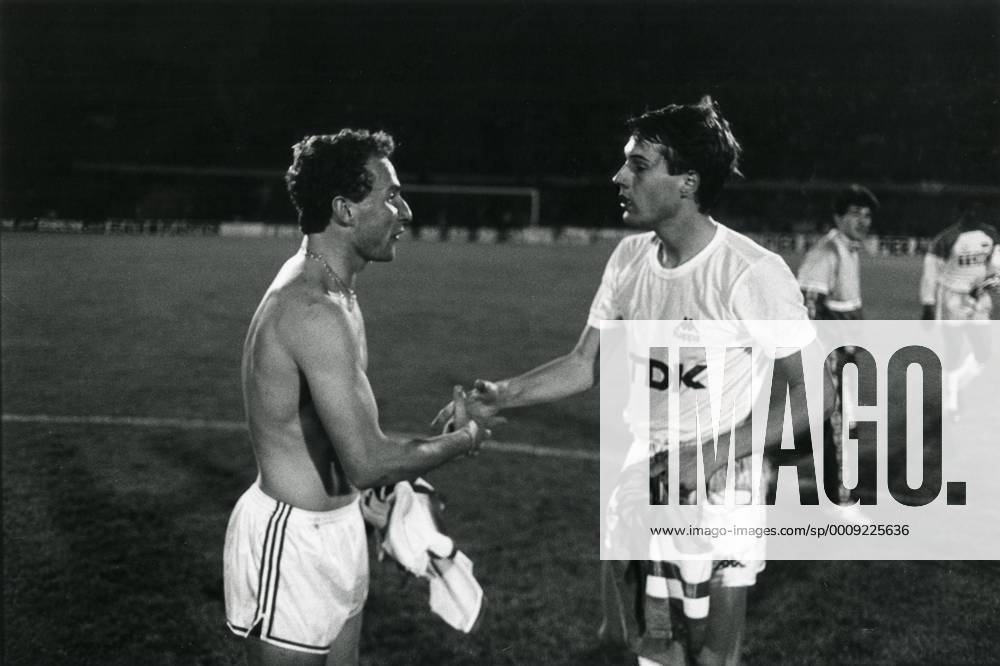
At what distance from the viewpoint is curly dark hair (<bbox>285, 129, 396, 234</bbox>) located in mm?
2873

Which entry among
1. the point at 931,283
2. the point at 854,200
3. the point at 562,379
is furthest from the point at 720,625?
the point at 931,283

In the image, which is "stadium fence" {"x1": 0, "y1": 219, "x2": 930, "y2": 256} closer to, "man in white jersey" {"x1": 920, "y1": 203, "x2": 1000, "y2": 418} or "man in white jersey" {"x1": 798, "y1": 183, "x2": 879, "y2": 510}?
"man in white jersey" {"x1": 920, "y1": 203, "x2": 1000, "y2": 418}

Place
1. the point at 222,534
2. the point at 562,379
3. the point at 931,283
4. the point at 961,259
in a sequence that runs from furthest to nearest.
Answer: the point at 931,283 → the point at 961,259 → the point at 222,534 → the point at 562,379

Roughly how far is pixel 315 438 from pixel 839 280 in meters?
4.55

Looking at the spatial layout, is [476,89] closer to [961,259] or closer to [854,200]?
[961,259]

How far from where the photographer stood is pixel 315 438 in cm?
276

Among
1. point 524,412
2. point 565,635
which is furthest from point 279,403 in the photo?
point 524,412

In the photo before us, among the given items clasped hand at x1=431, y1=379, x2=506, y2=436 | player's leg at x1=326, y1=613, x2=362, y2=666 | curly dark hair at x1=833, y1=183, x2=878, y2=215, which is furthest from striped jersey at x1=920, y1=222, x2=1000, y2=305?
player's leg at x1=326, y1=613, x2=362, y2=666

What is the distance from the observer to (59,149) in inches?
1183

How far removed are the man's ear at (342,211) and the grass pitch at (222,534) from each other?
227 cm

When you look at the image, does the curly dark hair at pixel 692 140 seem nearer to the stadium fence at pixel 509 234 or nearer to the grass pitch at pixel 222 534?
the grass pitch at pixel 222 534

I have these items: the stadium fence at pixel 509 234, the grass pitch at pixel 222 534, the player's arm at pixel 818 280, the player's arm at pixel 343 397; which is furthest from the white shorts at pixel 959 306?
the stadium fence at pixel 509 234

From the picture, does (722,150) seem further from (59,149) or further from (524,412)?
(59,149)

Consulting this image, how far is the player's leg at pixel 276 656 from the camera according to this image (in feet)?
8.73
